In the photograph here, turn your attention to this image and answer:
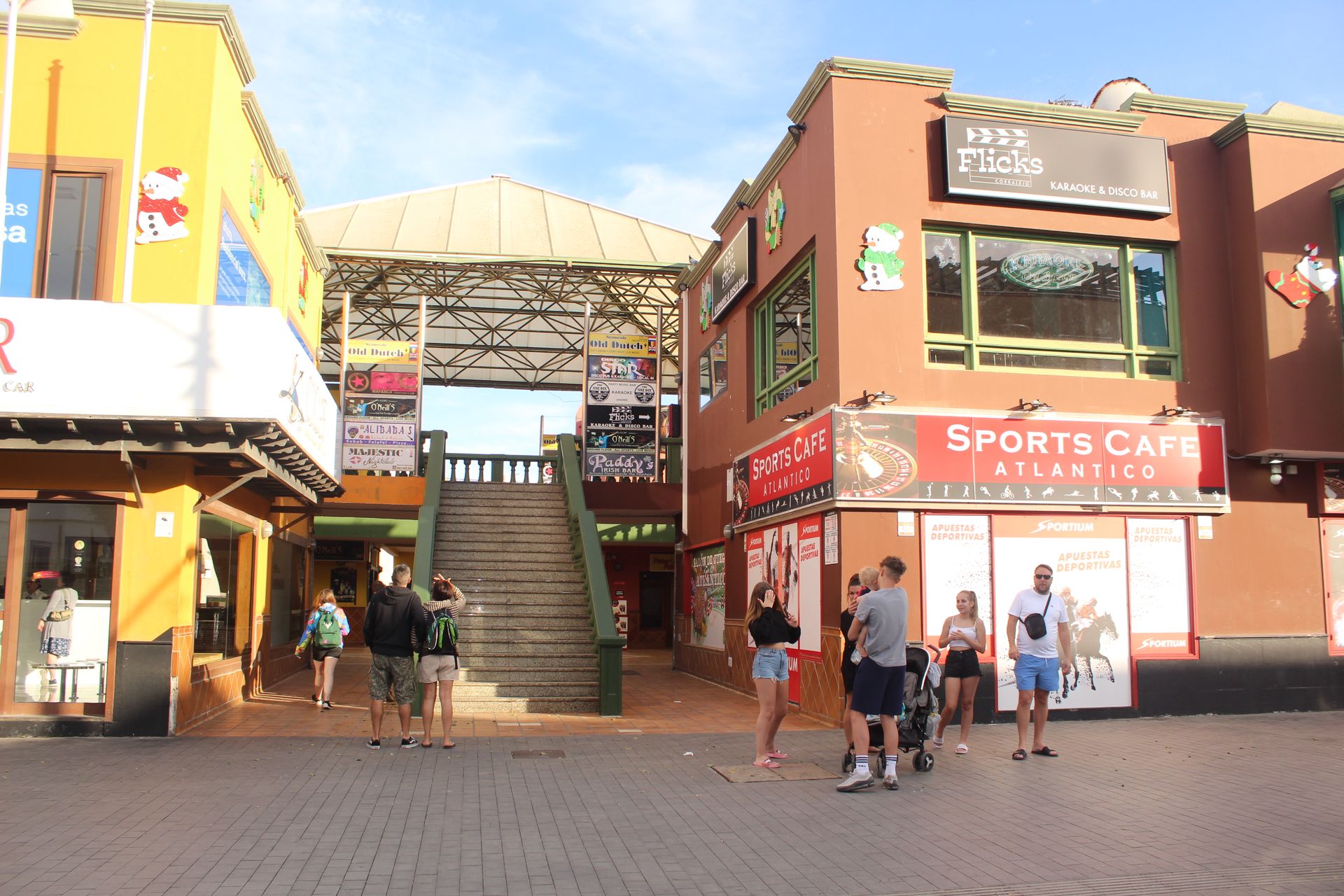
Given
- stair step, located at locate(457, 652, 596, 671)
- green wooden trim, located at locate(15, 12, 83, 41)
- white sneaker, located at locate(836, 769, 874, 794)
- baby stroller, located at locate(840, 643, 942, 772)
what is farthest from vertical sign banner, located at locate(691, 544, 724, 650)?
green wooden trim, located at locate(15, 12, 83, 41)

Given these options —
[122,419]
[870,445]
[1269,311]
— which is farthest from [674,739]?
[1269,311]

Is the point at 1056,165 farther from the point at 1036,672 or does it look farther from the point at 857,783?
the point at 857,783

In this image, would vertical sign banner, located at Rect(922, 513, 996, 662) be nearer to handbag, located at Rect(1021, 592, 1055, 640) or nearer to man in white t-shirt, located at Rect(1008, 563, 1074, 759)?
man in white t-shirt, located at Rect(1008, 563, 1074, 759)

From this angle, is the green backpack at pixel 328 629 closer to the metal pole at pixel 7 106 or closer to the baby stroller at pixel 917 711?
the metal pole at pixel 7 106

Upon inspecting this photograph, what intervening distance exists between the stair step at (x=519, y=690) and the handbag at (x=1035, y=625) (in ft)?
19.2

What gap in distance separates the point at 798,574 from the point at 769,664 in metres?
4.36

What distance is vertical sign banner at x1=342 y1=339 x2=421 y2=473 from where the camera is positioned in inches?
790

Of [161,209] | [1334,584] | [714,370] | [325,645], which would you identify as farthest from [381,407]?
[1334,584]

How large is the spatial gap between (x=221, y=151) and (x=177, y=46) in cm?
117

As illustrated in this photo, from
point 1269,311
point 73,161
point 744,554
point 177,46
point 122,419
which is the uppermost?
point 177,46

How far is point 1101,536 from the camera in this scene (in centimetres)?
1224

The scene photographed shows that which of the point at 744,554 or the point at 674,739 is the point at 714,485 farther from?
the point at 674,739

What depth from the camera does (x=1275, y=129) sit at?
1297cm

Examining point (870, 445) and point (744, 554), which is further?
point (744, 554)
